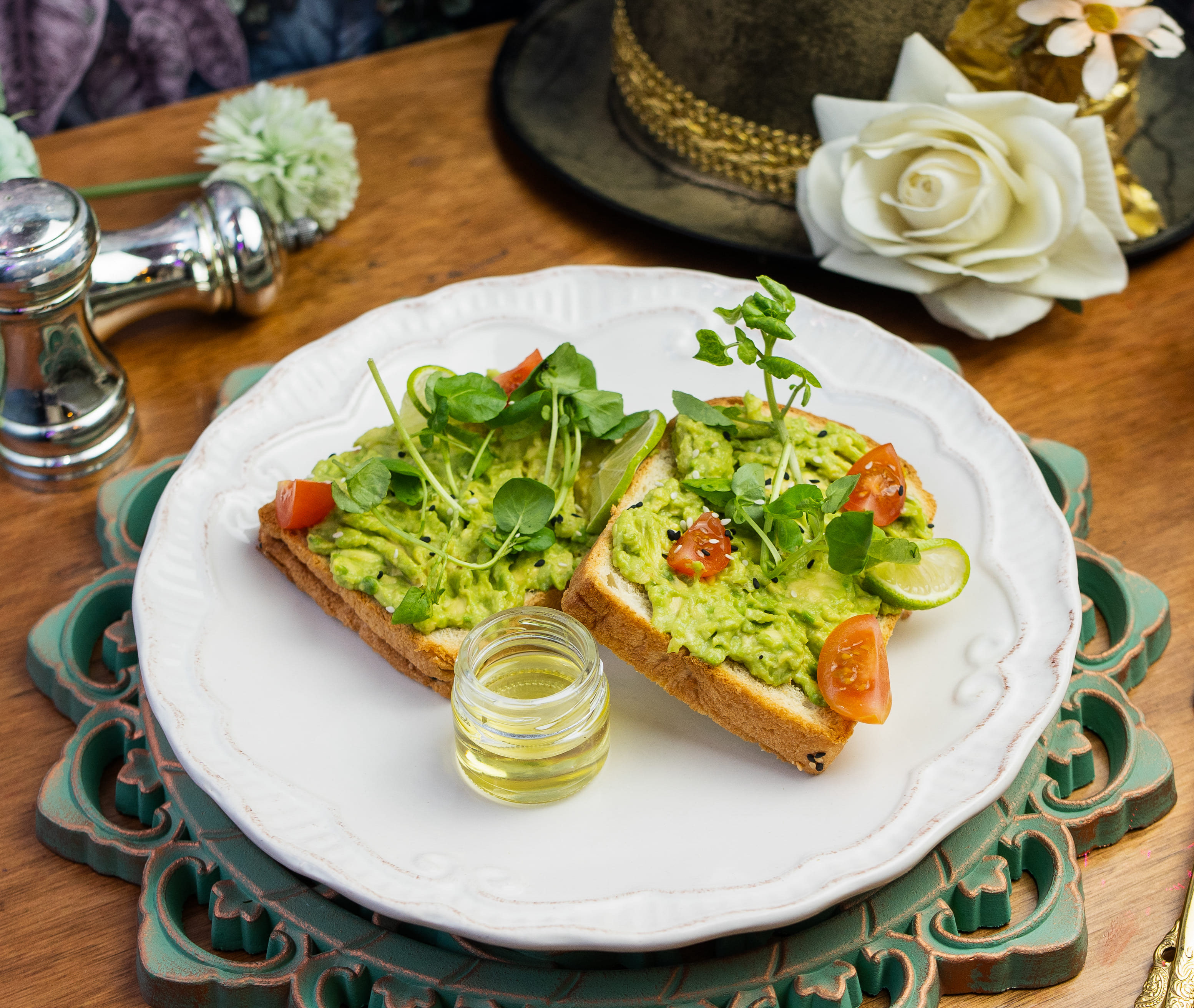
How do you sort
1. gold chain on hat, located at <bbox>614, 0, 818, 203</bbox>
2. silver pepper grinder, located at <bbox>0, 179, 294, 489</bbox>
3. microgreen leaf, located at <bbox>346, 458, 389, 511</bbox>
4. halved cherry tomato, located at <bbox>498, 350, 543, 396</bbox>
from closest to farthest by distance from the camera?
microgreen leaf, located at <bbox>346, 458, 389, 511</bbox> < silver pepper grinder, located at <bbox>0, 179, 294, 489</bbox> < halved cherry tomato, located at <bbox>498, 350, 543, 396</bbox> < gold chain on hat, located at <bbox>614, 0, 818, 203</bbox>

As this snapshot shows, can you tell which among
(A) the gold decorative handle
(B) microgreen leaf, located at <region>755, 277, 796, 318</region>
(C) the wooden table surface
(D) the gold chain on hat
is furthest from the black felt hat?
(A) the gold decorative handle

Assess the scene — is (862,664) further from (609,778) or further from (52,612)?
(52,612)

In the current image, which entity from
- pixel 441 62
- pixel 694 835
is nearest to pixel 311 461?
pixel 694 835

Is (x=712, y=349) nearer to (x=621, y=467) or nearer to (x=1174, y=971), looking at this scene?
(x=621, y=467)

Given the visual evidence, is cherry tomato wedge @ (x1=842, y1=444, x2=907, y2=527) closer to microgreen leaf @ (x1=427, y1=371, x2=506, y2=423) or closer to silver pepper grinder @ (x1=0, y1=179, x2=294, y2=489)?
microgreen leaf @ (x1=427, y1=371, x2=506, y2=423)

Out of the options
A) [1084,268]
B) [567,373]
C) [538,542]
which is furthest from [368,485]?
[1084,268]

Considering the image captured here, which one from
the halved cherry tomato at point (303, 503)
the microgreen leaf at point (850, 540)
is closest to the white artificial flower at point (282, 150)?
the halved cherry tomato at point (303, 503)
